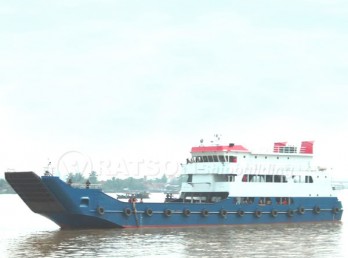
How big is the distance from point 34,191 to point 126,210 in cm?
521

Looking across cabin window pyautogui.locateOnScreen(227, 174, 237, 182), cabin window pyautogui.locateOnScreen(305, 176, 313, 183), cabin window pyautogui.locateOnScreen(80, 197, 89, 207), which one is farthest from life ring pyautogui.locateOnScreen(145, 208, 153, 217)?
cabin window pyautogui.locateOnScreen(305, 176, 313, 183)

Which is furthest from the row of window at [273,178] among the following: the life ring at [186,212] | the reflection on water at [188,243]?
the life ring at [186,212]

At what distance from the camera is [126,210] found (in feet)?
133

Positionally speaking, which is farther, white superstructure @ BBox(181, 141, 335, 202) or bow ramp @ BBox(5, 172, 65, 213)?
white superstructure @ BBox(181, 141, 335, 202)

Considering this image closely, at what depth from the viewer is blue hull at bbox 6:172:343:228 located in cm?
3900

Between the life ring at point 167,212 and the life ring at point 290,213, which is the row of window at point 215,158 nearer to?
the life ring at point 290,213

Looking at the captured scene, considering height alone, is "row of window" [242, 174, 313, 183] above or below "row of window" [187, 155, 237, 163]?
below

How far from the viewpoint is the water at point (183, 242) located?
105 ft

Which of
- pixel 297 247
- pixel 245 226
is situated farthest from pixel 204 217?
pixel 297 247

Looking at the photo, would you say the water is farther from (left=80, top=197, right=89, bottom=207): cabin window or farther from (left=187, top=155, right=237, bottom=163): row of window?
(left=187, top=155, right=237, bottom=163): row of window

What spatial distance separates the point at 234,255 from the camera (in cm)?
3128

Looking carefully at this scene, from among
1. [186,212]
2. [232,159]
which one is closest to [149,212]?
[186,212]

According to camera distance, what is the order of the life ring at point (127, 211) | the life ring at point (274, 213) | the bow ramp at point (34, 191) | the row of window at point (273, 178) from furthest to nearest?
1. the life ring at point (274, 213)
2. the row of window at point (273, 178)
3. the life ring at point (127, 211)
4. the bow ramp at point (34, 191)

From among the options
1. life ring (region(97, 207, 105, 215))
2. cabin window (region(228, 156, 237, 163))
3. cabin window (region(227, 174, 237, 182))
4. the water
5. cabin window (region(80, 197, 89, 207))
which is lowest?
the water
